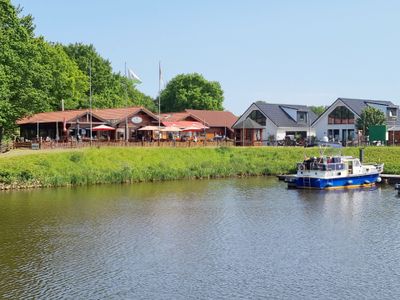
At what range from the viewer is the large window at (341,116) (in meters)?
78.4

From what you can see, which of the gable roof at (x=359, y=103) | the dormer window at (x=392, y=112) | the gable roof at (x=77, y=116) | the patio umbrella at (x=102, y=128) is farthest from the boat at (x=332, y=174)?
the dormer window at (x=392, y=112)

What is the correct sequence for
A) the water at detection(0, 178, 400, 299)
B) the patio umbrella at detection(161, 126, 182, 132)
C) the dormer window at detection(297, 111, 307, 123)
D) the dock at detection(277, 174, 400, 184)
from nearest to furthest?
the water at detection(0, 178, 400, 299), the dock at detection(277, 174, 400, 184), the patio umbrella at detection(161, 126, 182, 132), the dormer window at detection(297, 111, 307, 123)

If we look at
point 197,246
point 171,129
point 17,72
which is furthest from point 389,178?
point 17,72

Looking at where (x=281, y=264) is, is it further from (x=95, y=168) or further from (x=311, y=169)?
(x=95, y=168)

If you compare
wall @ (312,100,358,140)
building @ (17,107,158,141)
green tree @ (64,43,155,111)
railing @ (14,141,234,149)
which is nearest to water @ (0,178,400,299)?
railing @ (14,141,234,149)

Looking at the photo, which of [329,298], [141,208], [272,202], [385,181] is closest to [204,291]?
[329,298]

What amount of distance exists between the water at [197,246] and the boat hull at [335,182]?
15.0ft

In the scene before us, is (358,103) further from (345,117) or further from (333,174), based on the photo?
(333,174)

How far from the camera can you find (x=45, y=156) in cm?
5278

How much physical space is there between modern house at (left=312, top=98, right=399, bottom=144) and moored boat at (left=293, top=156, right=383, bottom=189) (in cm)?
2397

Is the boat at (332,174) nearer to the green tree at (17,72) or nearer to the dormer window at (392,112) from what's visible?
the green tree at (17,72)

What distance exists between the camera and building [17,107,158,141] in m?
66.3

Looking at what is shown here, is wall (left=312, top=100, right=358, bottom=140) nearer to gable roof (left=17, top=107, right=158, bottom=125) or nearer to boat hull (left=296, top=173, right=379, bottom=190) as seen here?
boat hull (left=296, top=173, right=379, bottom=190)

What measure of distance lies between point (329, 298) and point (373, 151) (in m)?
47.8
